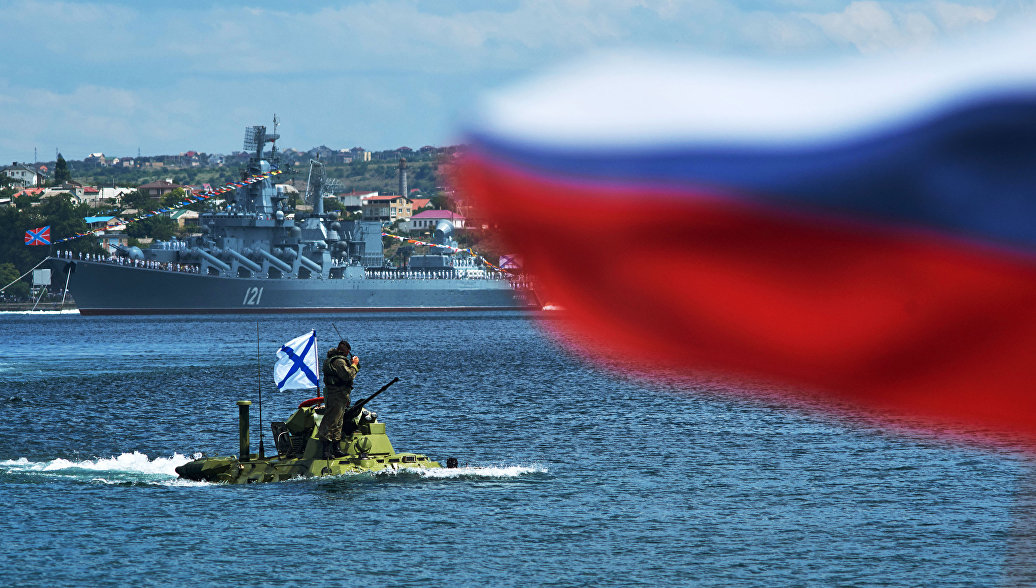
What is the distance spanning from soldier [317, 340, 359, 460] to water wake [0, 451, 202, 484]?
5912 millimetres

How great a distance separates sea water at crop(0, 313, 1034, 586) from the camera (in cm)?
2470

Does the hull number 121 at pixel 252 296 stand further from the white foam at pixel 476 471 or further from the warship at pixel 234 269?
the white foam at pixel 476 471

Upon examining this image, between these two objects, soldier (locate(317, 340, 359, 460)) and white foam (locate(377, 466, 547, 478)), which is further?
white foam (locate(377, 466, 547, 478))

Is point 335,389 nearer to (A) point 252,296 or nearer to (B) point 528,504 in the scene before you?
(B) point 528,504

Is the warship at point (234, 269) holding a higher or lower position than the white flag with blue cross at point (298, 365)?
higher

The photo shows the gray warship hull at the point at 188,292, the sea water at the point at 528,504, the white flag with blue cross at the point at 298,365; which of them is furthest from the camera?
the gray warship hull at the point at 188,292

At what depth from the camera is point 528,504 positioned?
32.1m

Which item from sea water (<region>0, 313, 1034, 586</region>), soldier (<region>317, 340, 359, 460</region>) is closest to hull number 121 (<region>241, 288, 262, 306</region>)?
sea water (<region>0, 313, 1034, 586</region>)

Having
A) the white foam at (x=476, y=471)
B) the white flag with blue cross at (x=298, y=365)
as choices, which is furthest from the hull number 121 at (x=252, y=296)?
the white flag with blue cross at (x=298, y=365)

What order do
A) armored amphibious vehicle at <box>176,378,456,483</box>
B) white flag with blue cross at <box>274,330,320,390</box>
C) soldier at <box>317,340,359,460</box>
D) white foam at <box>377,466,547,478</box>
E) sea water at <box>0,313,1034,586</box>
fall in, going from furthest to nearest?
white foam at <box>377,466,547,478</box>, armored amphibious vehicle at <box>176,378,456,483</box>, white flag with blue cross at <box>274,330,320,390</box>, soldier at <box>317,340,359,460</box>, sea water at <box>0,313,1034,586</box>

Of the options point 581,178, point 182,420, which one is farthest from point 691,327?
point 182,420

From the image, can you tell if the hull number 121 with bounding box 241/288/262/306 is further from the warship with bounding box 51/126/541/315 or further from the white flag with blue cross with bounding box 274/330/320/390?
the white flag with blue cross with bounding box 274/330/320/390

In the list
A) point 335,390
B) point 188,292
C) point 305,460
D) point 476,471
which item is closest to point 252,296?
point 188,292

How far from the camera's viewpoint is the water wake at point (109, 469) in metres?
36.5
